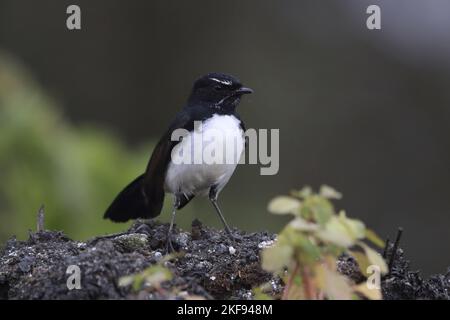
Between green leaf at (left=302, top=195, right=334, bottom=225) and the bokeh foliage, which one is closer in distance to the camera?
green leaf at (left=302, top=195, right=334, bottom=225)

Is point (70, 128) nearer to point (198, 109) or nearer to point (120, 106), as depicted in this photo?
point (198, 109)

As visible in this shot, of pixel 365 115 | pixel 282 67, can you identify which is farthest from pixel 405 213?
pixel 282 67

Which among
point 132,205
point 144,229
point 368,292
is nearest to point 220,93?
point 132,205

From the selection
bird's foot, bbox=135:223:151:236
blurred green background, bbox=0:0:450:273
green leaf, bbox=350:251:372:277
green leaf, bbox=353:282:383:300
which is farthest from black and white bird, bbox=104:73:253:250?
blurred green background, bbox=0:0:450:273

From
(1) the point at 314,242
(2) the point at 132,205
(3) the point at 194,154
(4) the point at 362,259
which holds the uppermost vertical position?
(3) the point at 194,154

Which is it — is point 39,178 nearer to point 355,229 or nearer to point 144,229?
point 144,229

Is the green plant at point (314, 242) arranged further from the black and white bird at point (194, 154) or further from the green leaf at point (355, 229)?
the black and white bird at point (194, 154)

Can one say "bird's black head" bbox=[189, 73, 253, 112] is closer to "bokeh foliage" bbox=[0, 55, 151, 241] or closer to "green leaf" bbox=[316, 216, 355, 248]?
"bokeh foliage" bbox=[0, 55, 151, 241]

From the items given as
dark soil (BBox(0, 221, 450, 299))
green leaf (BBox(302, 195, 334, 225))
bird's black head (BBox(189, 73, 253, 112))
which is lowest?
dark soil (BBox(0, 221, 450, 299))
